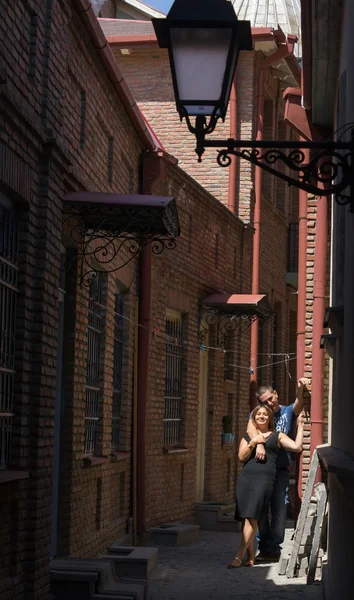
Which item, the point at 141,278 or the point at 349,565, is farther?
the point at 141,278

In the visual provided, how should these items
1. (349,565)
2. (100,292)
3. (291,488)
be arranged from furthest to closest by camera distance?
(291,488) < (100,292) < (349,565)

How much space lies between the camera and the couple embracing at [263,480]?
11.8m

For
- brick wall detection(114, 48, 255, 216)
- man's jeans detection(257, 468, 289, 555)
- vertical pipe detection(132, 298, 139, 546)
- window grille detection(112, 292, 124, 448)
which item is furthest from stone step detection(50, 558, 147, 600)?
brick wall detection(114, 48, 255, 216)

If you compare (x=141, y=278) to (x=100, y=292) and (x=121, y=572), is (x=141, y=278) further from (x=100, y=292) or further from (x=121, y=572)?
(x=121, y=572)

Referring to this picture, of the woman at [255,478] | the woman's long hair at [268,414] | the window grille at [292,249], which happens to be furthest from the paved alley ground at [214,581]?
the window grille at [292,249]

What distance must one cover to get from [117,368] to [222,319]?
5.39 meters

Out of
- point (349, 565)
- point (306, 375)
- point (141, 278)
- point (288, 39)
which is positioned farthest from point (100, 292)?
point (288, 39)

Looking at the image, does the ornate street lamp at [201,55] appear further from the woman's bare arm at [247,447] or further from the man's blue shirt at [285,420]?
the man's blue shirt at [285,420]

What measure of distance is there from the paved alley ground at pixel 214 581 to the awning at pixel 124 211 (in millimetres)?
3195

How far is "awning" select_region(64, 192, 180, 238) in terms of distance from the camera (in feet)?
→ 31.6

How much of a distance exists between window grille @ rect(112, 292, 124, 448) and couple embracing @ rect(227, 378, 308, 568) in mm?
A: 1882

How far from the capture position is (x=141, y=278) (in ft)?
47.4

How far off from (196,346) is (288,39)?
664 centimetres

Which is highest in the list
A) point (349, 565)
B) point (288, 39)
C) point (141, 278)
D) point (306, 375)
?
point (288, 39)
